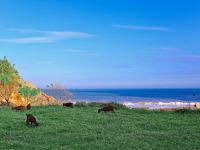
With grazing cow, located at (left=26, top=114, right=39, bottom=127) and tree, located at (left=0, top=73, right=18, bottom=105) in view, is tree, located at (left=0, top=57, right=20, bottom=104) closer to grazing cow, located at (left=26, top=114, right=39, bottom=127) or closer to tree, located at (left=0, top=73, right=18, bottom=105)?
tree, located at (left=0, top=73, right=18, bottom=105)

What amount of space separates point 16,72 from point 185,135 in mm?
38018

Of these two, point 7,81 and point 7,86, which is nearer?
point 7,81

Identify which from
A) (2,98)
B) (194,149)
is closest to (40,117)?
(194,149)

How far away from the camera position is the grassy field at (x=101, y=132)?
18891 millimetres

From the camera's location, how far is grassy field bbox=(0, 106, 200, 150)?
62.0 ft

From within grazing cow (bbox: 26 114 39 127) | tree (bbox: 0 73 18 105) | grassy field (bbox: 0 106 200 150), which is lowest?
grassy field (bbox: 0 106 200 150)

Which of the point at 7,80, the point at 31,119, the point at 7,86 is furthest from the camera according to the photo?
the point at 7,86

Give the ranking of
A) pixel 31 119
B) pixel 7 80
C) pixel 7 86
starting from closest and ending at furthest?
pixel 31 119 < pixel 7 80 < pixel 7 86

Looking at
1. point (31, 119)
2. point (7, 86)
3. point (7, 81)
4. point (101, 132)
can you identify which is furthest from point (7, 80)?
point (101, 132)

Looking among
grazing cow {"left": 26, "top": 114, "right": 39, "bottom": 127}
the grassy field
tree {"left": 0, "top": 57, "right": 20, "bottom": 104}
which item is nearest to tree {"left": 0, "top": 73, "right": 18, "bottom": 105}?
tree {"left": 0, "top": 57, "right": 20, "bottom": 104}

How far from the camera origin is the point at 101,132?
22.4 m

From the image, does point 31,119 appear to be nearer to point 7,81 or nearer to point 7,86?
point 7,81

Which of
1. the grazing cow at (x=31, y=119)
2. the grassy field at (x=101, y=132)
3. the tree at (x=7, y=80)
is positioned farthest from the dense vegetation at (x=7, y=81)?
the grazing cow at (x=31, y=119)

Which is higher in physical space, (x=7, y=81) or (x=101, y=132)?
(x=7, y=81)
